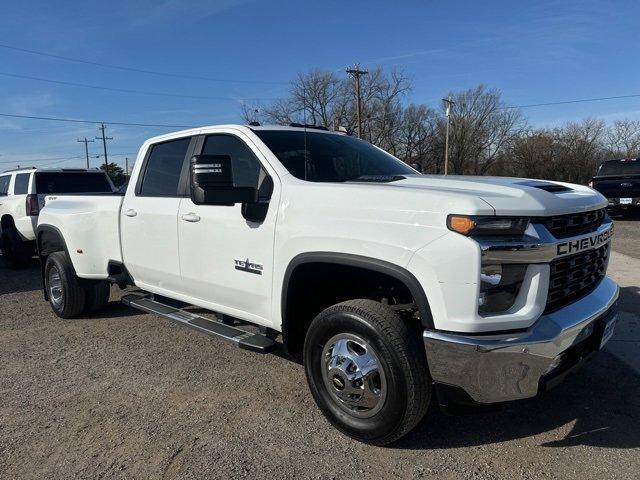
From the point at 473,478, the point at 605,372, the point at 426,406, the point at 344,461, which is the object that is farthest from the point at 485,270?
the point at 605,372

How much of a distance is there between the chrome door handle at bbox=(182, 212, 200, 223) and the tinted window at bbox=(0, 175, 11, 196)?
8.71 metres

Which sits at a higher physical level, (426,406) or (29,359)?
(426,406)

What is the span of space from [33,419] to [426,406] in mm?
2622

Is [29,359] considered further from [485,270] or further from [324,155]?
[485,270]

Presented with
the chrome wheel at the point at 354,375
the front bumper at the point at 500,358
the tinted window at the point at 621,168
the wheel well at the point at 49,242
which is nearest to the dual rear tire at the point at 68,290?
the wheel well at the point at 49,242

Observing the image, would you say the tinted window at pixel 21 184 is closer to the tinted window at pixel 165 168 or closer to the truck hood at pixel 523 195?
the tinted window at pixel 165 168

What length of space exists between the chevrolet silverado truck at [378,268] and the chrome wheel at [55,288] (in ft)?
6.47

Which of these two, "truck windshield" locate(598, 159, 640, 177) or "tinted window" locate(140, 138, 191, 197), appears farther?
"truck windshield" locate(598, 159, 640, 177)

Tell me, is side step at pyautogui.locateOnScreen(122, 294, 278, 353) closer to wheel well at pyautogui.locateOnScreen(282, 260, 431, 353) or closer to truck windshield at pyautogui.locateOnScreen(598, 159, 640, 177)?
wheel well at pyautogui.locateOnScreen(282, 260, 431, 353)

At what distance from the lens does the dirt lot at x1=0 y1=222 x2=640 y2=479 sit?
9.43ft

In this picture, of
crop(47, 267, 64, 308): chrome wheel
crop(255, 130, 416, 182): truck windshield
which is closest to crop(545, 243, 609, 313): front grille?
crop(255, 130, 416, 182): truck windshield

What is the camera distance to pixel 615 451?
2961 millimetres

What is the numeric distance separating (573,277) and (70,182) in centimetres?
961

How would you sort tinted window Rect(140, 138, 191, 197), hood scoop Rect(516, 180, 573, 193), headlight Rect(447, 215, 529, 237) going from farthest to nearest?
tinted window Rect(140, 138, 191, 197), hood scoop Rect(516, 180, 573, 193), headlight Rect(447, 215, 529, 237)
